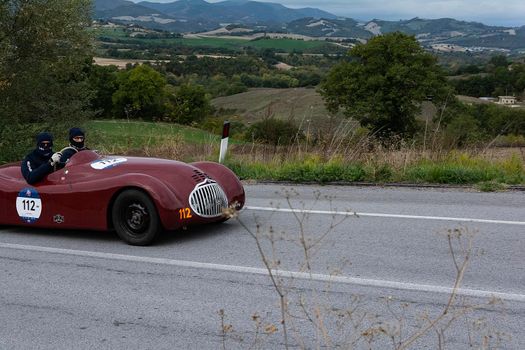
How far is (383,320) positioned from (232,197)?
11.5ft

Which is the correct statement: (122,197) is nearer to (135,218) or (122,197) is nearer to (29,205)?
(135,218)

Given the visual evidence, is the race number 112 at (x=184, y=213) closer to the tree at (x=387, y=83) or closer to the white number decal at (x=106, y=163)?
the white number decal at (x=106, y=163)

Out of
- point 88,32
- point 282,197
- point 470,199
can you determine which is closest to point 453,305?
point 470,199

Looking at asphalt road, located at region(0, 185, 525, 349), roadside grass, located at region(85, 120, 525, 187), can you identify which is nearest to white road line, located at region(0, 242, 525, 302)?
asphalt road, located at region(0, 185, 525, 349)

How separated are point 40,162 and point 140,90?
6763 cm

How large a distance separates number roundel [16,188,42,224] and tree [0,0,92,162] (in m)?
10.4

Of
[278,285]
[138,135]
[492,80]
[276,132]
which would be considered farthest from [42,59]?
[492,80]

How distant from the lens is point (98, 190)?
7281 millimetres

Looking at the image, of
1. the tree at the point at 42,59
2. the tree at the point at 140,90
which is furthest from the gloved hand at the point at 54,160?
the tree at the point at 140,90

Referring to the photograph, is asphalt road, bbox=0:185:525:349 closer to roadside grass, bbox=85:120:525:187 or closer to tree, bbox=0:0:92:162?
roadside grass, bbox=85:120:525:187

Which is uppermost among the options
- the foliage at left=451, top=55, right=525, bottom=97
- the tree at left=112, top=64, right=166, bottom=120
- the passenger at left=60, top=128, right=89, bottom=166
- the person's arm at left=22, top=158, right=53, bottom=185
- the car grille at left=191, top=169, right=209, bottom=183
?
the passenger at left=60, top=128, right=89, bottom=166

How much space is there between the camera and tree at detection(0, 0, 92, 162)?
19.9 m

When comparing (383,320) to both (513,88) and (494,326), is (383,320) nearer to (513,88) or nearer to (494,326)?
(494,326)

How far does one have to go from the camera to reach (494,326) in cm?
450
